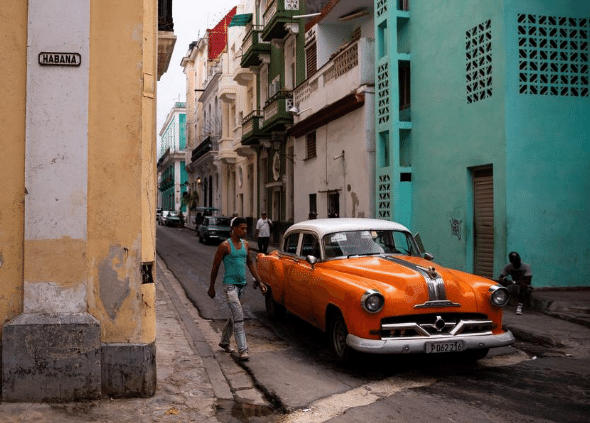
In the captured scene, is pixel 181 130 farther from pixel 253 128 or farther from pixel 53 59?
pixel 53 59

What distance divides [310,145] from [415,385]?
17779mm

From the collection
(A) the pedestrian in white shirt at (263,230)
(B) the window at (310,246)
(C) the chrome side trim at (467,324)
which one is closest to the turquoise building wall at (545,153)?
(B) the window at (310,246)

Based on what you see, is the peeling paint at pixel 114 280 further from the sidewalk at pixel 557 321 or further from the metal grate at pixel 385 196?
the metal grate at pixel 385 196

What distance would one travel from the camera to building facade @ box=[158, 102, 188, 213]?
67.0m

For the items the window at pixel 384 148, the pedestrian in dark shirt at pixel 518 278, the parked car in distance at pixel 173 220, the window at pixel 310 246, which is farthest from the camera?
the parked car in distance at pixel 173 220

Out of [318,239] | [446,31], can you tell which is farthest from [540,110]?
[318,239]

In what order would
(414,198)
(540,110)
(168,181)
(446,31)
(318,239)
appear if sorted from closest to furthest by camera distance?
(318,239) < (540,110) < (446,31) < (414,198) < (168,181)

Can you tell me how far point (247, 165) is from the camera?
113ft

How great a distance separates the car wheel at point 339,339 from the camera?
22.6ft

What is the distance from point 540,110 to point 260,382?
27.1 ft

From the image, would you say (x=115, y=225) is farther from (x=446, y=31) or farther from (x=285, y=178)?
(x=285, y=178)

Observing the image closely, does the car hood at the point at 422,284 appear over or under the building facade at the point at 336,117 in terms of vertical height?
under

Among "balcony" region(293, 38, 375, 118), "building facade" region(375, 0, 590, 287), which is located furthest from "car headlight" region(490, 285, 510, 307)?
"balcony" region(293, 38, 375, 118)

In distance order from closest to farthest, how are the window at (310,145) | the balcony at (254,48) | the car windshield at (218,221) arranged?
the window at (310,145) → the balcony at (254,48) → the car windshield at (218,221)
